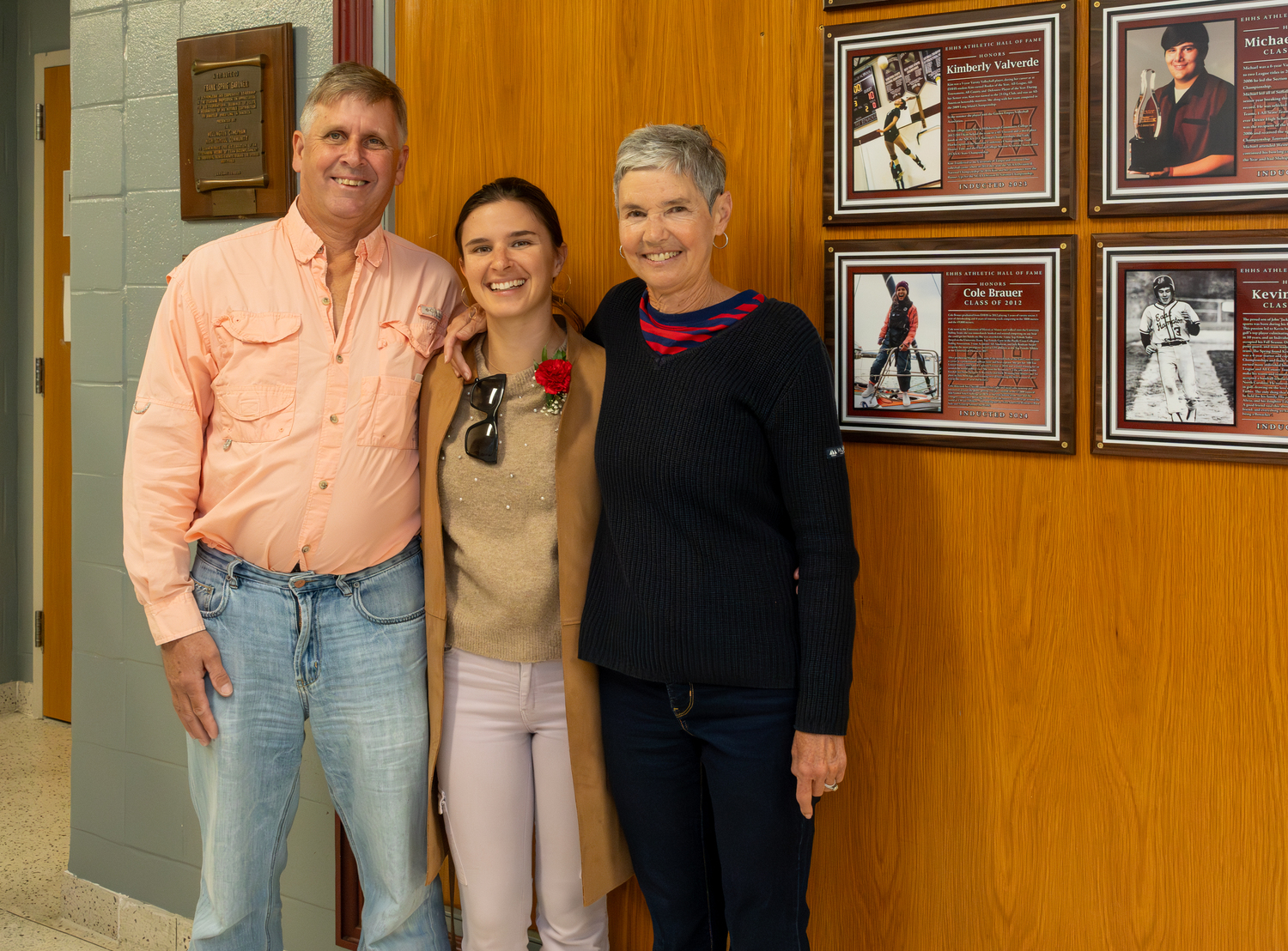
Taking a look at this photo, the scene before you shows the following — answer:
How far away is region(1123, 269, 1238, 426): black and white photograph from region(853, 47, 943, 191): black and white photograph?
0.42m

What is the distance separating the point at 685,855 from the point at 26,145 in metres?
4.29

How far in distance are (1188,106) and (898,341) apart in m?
0.59

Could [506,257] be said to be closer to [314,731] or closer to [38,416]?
[314,731]

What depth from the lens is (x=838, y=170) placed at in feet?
6.26

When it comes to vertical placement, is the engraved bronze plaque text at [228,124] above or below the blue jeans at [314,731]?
above

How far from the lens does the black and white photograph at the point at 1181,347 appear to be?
1.64 meters

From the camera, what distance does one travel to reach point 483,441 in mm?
1843

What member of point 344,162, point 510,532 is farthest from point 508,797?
point 344,162

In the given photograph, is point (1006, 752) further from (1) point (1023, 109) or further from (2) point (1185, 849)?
(1) point (1023, 109)

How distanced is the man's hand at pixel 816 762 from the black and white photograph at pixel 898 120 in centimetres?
101

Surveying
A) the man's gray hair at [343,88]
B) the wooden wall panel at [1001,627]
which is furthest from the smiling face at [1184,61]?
the man's gray hair at [343,88]

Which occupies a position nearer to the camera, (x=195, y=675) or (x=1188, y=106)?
(x=1188, y=106)

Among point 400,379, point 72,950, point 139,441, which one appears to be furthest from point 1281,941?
point 72,950

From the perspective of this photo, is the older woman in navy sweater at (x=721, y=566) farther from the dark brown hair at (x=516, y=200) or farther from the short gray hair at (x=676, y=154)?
the dark brown hair at (x=516, y=200)
